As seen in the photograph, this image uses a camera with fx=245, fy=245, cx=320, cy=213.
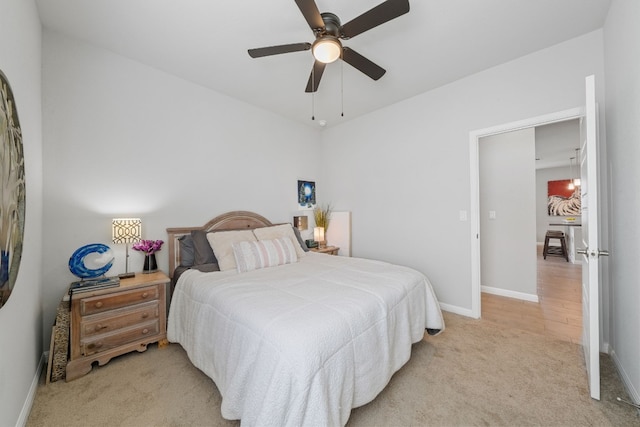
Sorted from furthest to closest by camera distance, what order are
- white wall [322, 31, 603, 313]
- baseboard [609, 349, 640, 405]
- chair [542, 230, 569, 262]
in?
chair [542, 230, 569, 262] → white wall [322, 31, 603, 313] → baseboard [609, 349, 640, 405]

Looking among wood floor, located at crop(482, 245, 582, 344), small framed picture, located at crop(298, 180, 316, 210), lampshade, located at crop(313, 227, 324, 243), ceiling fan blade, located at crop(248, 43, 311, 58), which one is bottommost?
wood floor, located at crop(482, 245, 582, 344)

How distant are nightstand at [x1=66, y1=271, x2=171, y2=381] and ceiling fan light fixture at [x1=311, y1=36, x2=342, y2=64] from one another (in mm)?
2354

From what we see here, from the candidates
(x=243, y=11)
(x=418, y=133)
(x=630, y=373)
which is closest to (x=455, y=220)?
(x=418, y=133)

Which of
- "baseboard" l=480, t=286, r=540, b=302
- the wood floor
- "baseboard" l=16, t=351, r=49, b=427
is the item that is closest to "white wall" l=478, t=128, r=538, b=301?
"baseboard" l=480, t=286, r=540, b=302

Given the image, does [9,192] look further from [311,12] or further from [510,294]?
[510,294]

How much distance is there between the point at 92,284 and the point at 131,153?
1.30m

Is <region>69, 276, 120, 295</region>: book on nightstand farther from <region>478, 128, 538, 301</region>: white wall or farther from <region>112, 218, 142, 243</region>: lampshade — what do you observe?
<region>478, 128, 538, 301</region>: white wall

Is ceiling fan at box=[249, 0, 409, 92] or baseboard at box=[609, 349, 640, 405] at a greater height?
ceiling fan at box=[249, 0, 409, 92]

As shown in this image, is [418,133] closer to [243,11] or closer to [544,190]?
[243,11]

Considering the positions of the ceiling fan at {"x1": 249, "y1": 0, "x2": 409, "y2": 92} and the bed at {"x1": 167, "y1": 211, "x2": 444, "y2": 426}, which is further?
the ceiling fan at {"x1": 249, "y1": 0, "x2": 409, "y2": 92}

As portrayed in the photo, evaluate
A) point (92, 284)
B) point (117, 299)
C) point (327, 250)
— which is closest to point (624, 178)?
point (327, 250)

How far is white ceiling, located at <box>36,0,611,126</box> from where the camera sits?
189 centimetres

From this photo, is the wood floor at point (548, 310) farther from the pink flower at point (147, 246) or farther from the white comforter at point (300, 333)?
the pink flower at point (147, 246)

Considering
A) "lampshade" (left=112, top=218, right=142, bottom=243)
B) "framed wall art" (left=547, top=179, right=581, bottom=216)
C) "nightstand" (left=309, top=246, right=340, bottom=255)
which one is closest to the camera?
"lampshade" (left=112, top=218, right=142, bottom=243)
